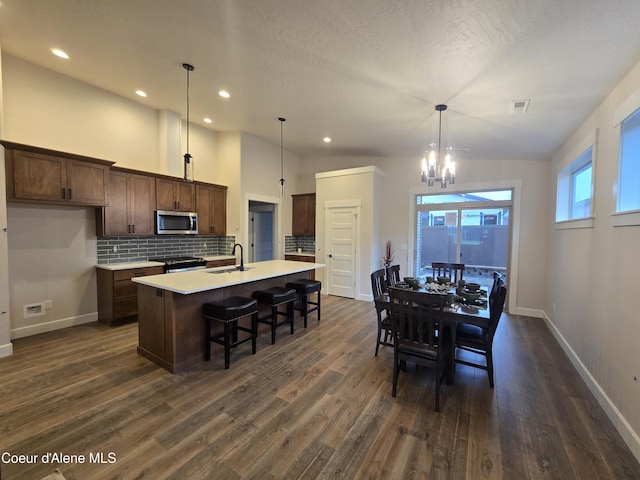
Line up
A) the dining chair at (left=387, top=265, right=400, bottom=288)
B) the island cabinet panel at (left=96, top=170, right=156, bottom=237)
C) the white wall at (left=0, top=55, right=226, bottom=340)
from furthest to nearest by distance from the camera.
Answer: the island cabinet panel at (left=96, top=170, right=156, bottom=237), the dining chair at (left=387, top=265, right=400, bottom=288), the white wall at (left=0, top=55, right=226, bottom=340)

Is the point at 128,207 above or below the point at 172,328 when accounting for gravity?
above

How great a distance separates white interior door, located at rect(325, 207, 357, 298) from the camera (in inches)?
224

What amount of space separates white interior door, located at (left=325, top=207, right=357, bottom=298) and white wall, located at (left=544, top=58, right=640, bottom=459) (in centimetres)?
334

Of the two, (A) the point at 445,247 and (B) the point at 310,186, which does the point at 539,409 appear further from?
(B) the point at 310,186

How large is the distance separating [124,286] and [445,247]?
225 inches

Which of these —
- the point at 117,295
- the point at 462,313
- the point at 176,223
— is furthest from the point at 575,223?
the point at 117,295

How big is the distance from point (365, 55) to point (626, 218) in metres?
2.52

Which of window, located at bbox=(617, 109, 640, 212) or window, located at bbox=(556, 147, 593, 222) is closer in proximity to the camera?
window, located at bbox=(617, 109, 640, 212)

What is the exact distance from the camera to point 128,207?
166 inches

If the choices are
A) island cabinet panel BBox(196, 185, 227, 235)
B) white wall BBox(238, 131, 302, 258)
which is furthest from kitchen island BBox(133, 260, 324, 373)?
white wall BBox(238, 131, 302, 258)

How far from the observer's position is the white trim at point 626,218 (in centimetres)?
192

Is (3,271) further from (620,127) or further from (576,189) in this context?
(576,189)

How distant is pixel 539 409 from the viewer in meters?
2.23

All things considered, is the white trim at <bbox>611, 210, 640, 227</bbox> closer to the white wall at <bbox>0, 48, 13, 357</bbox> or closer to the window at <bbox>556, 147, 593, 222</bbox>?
the window at <bbox>556, 147, 593, 222</bbox>
